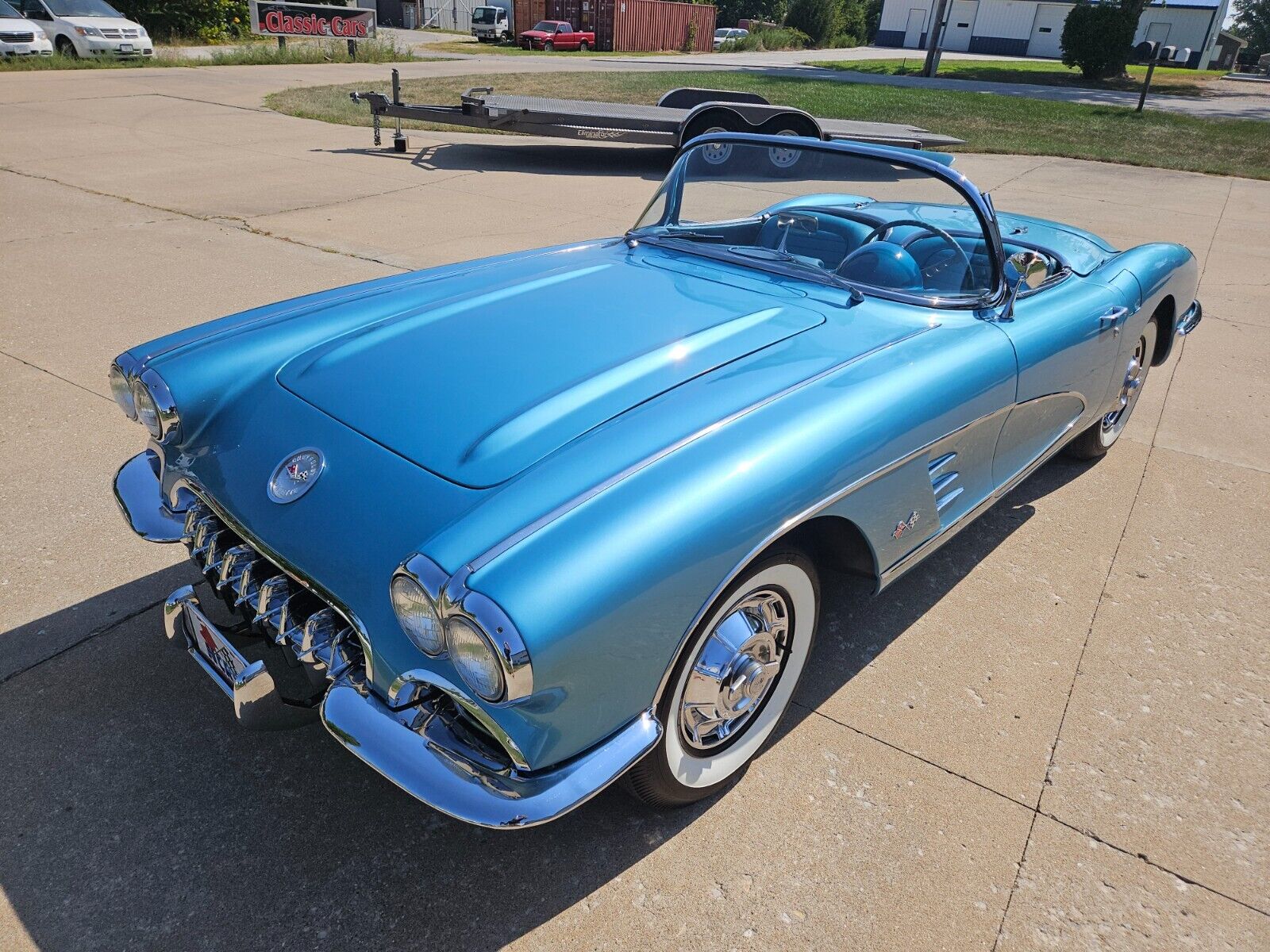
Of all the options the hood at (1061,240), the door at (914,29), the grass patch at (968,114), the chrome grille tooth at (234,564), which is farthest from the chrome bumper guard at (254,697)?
the door at (914,29)

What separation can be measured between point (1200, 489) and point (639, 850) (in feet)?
10.1

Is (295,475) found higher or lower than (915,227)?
lower

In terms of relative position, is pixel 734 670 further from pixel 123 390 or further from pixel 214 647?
pixel 123 390

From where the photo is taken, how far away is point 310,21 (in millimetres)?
17688

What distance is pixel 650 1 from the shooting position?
3734 cm

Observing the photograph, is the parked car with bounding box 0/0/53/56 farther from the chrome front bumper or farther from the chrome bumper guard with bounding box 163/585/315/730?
the chrome front bumper

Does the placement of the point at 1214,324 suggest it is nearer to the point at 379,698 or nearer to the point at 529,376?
the point at 529,376

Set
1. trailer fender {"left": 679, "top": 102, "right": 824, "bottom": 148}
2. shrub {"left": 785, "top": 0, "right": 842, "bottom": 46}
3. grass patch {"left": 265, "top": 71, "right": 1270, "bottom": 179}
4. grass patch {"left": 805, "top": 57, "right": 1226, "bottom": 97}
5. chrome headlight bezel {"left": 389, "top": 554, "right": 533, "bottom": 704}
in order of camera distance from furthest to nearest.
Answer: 1. shrub {"left": 785, "top": 0, "right": 842, "bottom": 46}
2. grass patch {"left": 805, "top": 57, "right": 1226, "bottom": 97}
3. grass patch {"left": 265, "top": 71, "right": 1270, "bottom": 179}
4. trailer fender {"left": 679, "top": 102, "right": 824, "bottom": 148}
5. chrome headlight bezel {"left": 389, "top": 554, "right": 533, "bottom": 704}

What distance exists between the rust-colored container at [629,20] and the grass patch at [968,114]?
60.3 ft

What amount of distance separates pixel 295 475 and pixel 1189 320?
13.8 ft

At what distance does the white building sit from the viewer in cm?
4612

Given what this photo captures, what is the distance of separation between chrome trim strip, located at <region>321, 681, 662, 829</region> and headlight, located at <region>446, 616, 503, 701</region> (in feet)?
0.60

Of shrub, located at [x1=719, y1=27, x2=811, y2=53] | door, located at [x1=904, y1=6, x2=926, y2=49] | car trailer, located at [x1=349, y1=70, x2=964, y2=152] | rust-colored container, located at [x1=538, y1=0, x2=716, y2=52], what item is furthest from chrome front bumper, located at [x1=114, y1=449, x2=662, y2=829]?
door, located at [x1=904, y1=6, x2=926, y2=49]

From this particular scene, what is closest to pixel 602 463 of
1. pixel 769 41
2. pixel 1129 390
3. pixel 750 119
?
pixel 1129 390
